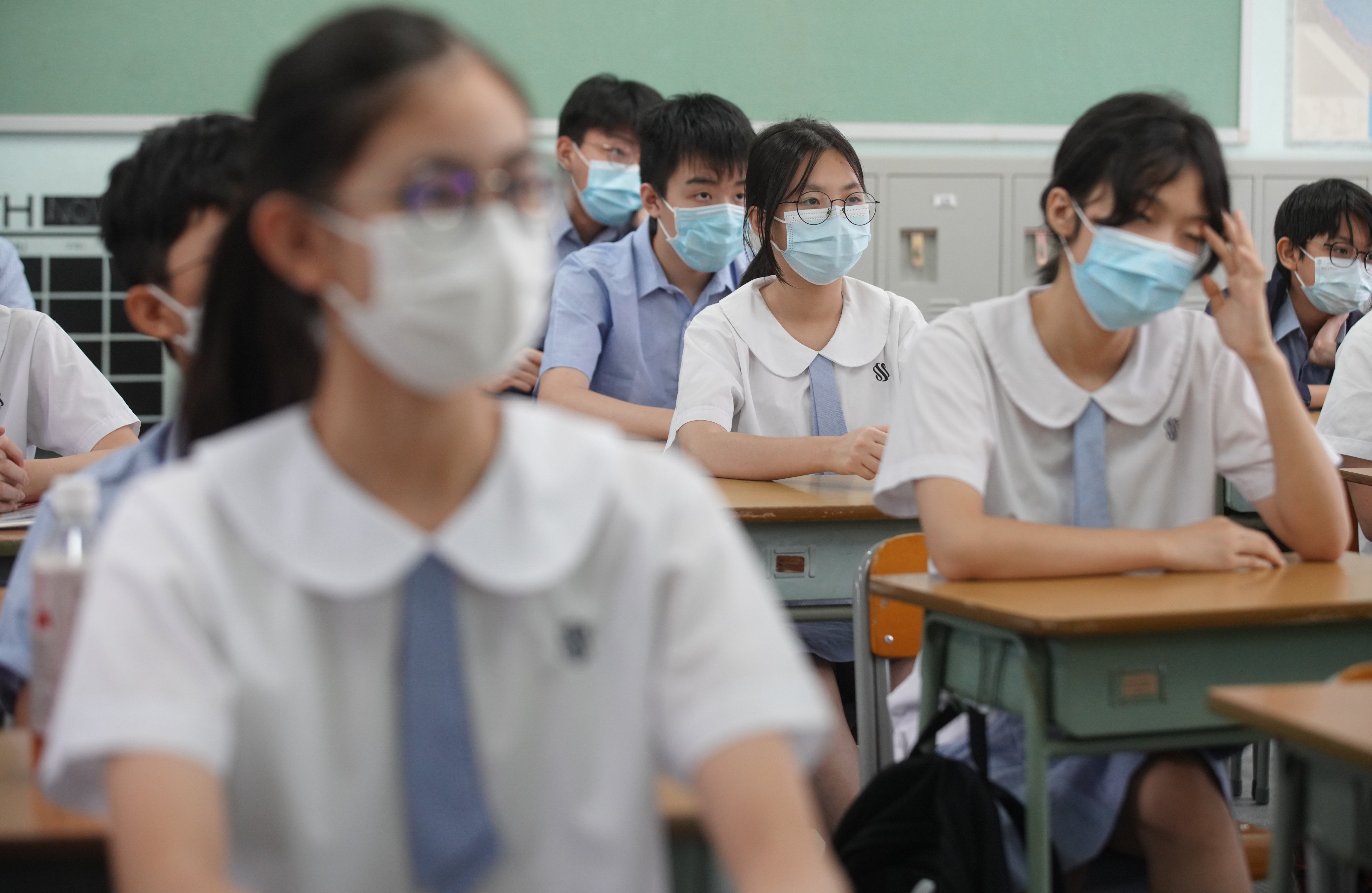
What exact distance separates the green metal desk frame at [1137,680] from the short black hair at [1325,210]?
9.53ft

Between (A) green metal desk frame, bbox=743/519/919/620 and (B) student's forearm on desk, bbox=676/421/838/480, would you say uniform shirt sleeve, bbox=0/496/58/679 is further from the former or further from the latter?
(B) student's forearm on desk, bbox=676/421/838/480

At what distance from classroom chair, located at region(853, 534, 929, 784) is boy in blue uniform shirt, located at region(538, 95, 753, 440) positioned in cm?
104

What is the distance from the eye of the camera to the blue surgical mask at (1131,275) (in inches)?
68.1

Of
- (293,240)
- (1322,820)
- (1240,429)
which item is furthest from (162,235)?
(1240,429)

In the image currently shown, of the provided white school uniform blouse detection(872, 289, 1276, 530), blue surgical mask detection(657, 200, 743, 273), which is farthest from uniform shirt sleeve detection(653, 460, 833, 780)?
blue surgical mask detection(657, 200, 743, 273)

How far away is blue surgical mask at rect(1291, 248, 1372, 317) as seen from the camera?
4.02 meters

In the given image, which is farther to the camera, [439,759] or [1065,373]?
[1065,373]

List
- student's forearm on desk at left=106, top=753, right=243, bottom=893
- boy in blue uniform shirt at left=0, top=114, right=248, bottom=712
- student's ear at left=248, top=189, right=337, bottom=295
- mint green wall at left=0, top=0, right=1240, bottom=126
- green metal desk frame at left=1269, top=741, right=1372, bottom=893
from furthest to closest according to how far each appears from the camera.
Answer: mint green wall at left=0, top=0, right=1240, bottom=126 → boy in blue uniform shirt at left=0, top=114, right=248, bottom=712 → green metal desk frame at left=1269, top=741, right=1372, bottom=893 → student's ear at left=248, top=189, right=337, bottom=295 → student's forearm on desk at left=106, top=753, right=243, bottom=893

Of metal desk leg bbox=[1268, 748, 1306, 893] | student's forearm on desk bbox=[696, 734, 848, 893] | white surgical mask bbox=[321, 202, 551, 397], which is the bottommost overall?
metal desk leg bbox=[1268, 748, 1306, 893]

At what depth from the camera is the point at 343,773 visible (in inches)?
31.3

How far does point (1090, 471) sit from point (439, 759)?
4.22 ft

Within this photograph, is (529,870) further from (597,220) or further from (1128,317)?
(597,220)

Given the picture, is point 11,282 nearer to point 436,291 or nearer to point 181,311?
point 181,311

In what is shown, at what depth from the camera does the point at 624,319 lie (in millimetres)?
3281
